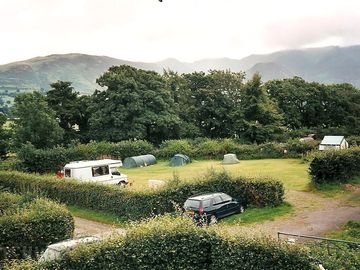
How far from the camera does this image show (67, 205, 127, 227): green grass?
24.5 metres

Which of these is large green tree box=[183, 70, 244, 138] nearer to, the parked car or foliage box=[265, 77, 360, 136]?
foliage box=[265, 77, 360, 136]

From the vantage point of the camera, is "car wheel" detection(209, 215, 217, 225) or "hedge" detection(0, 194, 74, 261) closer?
"hedge" detection(0, 194, 74, 261)

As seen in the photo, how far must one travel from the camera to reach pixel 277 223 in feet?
71.2

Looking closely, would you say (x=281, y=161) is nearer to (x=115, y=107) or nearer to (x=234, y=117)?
(x=234, y=117)

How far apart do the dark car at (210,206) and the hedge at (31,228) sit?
6.02 metres

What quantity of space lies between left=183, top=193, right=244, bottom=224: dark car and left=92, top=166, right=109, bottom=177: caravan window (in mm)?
12732

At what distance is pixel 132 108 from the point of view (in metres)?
59.4

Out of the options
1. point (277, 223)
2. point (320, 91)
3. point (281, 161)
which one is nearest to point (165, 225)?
point (277, 223)

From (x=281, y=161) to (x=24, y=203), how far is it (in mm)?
30825

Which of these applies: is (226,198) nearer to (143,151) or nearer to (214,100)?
(143,151)

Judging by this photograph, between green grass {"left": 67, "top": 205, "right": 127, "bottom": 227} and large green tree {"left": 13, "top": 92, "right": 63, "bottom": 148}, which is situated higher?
large green tree {"left": 13, "top": 92, "right": 63, "bottom": 148}

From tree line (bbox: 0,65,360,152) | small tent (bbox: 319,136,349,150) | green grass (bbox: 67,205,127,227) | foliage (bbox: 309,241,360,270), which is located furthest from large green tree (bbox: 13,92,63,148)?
foliage (bbox: 309,241,360,270)

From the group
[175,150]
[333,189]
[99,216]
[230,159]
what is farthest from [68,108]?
[333,189]

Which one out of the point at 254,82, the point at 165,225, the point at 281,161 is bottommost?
the point at 281,161
